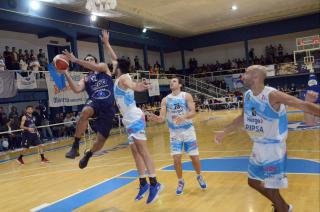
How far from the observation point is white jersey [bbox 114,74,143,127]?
16.8 feet

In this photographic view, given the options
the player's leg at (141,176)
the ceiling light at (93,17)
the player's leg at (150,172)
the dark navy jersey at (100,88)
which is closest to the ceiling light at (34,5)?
the ceiling light at (93,17)

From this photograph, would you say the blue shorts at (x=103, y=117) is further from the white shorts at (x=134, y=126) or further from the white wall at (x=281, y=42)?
the white wall at (x=281, y=42)

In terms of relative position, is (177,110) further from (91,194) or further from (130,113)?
(91,194)

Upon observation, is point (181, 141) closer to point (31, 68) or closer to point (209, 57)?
point (31, 68)

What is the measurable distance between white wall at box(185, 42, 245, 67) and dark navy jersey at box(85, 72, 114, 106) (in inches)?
1185

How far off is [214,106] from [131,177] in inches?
802

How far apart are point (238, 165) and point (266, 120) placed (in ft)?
13.6

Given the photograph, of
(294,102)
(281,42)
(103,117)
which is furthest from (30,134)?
(281,42)

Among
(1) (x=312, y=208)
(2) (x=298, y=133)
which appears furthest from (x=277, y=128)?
(2) (x=298, y=133)

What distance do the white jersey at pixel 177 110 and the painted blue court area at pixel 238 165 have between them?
1.83m

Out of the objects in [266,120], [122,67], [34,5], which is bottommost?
[266,120]

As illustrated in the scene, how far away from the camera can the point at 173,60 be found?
119ft

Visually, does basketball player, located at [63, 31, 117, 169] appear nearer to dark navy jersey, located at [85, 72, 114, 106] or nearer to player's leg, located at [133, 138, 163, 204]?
dark navy jersey, located at [85, 72, 114, 106]

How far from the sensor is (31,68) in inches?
640
